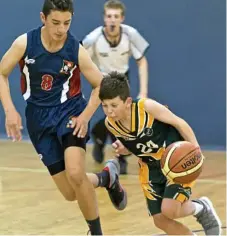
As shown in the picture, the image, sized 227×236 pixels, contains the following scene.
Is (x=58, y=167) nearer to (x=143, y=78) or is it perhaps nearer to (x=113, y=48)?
(x=143, y=78)

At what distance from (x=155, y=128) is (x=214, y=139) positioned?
5758 millimetres

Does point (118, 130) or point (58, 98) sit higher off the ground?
point (58, 98)

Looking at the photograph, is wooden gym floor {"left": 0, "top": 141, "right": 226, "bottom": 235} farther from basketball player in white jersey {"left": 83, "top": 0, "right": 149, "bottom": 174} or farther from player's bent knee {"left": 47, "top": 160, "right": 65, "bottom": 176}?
basketball player in white jersey {"left": 83, "top": 0, "right": 149, "bottom": 174}

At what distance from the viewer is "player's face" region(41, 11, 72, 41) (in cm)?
536

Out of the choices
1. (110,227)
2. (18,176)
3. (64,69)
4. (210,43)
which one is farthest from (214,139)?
(64,69)

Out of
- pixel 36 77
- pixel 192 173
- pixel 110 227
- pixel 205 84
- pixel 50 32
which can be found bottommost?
pixel 205 84

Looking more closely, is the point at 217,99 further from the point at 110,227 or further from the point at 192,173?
the point at 192,173

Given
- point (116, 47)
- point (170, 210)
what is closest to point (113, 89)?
point (170, 210)

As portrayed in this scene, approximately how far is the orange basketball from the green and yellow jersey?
0.65 ft

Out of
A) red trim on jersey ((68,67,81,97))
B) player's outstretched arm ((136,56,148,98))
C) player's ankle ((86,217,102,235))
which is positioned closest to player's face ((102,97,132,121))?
red trim on jersey ((68,67,81,97))

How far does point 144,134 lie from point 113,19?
3.63 m

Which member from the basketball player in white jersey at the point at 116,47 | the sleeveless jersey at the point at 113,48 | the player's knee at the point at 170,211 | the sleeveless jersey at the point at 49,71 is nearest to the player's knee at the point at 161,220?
the player's knee at the point at 170,211

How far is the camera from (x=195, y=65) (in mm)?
11117

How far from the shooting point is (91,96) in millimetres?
5523
